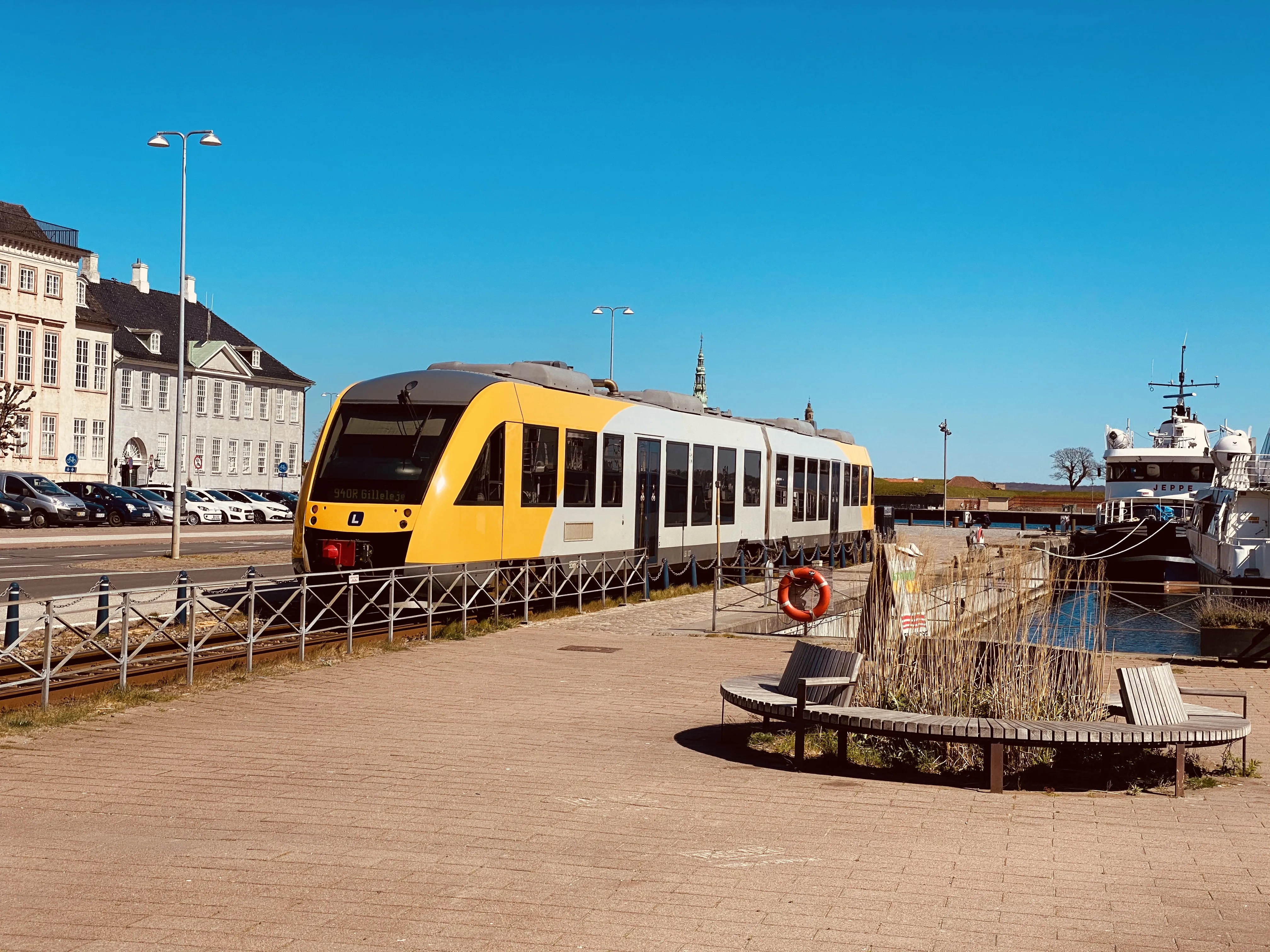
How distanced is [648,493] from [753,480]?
21.7 feet

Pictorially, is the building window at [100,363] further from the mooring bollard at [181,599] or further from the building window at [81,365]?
the mooring bollard at [181,599]

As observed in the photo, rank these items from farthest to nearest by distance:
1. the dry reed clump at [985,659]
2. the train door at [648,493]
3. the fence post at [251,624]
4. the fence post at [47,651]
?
the train door at [648,493] < the fence post at [251,624] < the fence post at [47,651] < the dry reed clump at [985,659]

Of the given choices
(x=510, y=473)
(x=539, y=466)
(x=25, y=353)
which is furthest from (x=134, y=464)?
(x=510, y=473)

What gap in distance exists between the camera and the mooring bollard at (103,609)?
1227 centimetres

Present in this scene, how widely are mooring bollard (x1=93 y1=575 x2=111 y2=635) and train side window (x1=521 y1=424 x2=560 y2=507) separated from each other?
6.79 m

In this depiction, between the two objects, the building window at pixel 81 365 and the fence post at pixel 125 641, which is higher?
the building window at pixel 81 365

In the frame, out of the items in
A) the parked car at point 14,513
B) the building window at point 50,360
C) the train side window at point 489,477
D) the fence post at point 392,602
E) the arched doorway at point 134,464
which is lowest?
the fence post at point 392,602

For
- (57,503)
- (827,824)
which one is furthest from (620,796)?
(57,503)

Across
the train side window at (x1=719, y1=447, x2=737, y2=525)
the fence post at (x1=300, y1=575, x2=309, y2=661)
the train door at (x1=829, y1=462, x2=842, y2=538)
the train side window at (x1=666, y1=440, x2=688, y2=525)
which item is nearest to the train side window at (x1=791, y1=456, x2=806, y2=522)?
the train door at (x1=829, y1=462, x2=842, y2=538)

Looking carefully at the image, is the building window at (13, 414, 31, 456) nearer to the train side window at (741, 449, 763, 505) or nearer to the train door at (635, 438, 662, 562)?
the train side window at (741, 449, 763, 505)

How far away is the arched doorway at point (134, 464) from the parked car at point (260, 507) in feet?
45.0

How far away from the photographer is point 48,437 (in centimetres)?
7175

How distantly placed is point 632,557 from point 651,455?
74.0 inches

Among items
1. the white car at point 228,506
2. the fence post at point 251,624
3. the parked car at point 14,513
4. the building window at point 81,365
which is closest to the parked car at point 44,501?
the parked car at point 14,513
